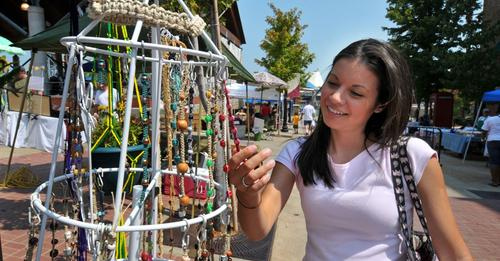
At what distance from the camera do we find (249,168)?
115 centimetres

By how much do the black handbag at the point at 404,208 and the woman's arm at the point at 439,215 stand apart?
0.09 feet

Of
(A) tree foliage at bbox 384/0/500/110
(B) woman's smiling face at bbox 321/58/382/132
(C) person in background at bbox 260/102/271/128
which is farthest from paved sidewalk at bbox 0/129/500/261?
(C) person in background at bbox 260/102/271/128

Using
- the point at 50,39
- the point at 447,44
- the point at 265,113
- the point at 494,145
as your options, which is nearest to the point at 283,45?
the point at 265,113

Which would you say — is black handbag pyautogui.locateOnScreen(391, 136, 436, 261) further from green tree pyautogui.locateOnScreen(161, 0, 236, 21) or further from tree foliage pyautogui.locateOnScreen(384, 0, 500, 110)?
tree foliage pyautogui.locateOnScreen(384, 0, 500, 110)

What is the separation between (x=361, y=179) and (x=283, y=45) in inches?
791

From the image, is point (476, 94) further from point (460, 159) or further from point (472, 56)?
point (460, 159)

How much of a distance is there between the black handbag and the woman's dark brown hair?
0.09 metres

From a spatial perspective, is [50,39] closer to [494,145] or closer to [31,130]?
[31,130]

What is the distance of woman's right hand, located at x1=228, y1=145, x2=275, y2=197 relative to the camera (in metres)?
1.14

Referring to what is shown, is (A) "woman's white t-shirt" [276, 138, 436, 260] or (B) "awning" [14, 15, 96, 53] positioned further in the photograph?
(B) "awning" [14, 15, 96, 53]

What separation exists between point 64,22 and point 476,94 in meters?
15.2

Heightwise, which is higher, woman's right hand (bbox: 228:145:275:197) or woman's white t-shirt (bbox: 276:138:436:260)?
woman's right hand (bbox: 228:145:275:197)

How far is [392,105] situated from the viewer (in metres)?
1.50

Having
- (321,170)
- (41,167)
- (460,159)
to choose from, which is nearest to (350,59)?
(321,170)
